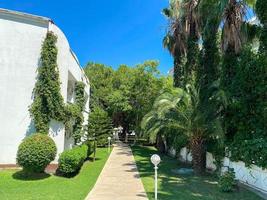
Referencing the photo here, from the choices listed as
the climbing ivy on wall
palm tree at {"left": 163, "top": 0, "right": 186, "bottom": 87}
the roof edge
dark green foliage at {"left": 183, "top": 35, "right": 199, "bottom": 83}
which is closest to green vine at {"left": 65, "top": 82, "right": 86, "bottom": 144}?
the climbing ivy on wall

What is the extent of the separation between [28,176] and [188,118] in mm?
8804

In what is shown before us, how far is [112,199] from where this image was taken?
11.7 m

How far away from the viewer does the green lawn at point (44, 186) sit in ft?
39.7

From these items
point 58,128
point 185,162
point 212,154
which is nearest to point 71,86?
point 58,128

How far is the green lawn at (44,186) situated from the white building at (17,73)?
6.18 ft

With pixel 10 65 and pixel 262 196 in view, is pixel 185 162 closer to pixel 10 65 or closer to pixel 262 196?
pixel 262 196

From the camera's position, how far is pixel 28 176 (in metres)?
16.0

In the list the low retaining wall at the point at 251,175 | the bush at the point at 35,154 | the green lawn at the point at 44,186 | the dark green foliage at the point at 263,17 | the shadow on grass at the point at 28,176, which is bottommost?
the green lawn at the point at 44,186

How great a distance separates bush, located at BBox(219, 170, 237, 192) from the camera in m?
13.7

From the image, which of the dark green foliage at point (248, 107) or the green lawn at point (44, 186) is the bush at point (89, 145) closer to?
the green lawn at point (44, 186)

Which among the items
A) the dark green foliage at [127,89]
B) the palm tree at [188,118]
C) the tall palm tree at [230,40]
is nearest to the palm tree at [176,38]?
the palm tree at [188,118]

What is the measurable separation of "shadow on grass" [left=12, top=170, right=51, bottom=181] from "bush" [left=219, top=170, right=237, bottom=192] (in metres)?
8.23

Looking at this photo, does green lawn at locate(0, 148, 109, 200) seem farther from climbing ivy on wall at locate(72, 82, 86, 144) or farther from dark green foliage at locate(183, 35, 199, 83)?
dark green foliage at locate(183, 35, 199, 83)

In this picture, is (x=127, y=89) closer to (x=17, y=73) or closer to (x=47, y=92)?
(x=47, y=92)
